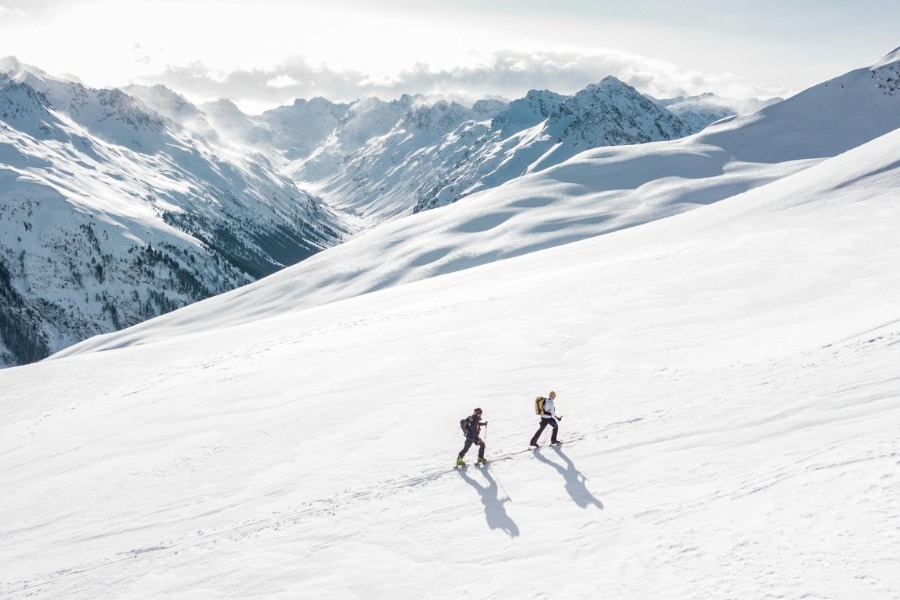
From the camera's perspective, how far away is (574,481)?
14.0m

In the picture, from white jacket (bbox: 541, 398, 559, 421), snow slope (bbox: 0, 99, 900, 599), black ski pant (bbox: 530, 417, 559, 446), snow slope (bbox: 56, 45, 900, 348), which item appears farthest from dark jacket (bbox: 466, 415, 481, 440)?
snow slope (bbox: 56, 45, 900, 348)

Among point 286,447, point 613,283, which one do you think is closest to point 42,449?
point 286,447

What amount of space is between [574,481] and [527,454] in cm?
221

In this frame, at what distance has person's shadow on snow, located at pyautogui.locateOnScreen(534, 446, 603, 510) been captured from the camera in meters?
13.0

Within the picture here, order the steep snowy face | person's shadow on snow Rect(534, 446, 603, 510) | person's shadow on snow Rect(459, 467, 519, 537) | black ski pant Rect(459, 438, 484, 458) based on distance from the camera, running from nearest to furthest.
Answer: person's shadow on snow Rect(459, 467, 519, 537) → person's shadow on snow Rect(534, 446, 603, 510) → black ski pant Rect(459, 438, 484, 458) → the steep snowy face

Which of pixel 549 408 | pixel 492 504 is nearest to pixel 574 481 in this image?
pixel 492 504

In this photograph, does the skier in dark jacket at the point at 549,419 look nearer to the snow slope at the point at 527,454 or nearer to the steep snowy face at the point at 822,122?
the snow slope at the point at 527,454

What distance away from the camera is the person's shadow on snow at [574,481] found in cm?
1304

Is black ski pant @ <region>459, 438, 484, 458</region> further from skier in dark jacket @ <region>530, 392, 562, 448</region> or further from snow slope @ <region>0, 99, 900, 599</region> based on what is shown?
skier in dark jacket @ <region>530, 392, 562, 448</region>

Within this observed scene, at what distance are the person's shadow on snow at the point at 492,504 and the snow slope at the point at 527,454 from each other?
50 mm

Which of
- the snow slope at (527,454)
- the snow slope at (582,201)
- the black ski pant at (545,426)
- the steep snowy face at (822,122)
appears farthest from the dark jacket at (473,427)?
the steep snowy face at (822,122)

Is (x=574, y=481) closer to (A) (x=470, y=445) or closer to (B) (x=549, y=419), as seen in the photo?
(B) (x=549, y=419)

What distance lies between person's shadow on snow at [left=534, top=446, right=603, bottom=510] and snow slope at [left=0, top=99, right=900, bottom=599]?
0.23 ft

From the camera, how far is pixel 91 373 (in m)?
39.9
